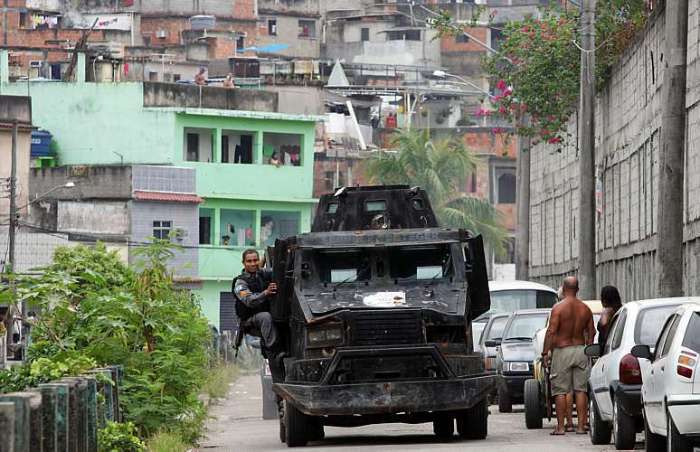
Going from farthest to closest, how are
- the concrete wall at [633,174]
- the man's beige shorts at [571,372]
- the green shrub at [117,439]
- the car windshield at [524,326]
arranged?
1. the concrete wall at [633,174]
2. the car windshield at [524,326]
3. the man's beige shorts at [571,372]
4. the green shrub at [117,439]

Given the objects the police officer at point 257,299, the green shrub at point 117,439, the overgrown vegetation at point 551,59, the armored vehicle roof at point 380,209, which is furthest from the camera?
the overgrown vegetation at point 551,59

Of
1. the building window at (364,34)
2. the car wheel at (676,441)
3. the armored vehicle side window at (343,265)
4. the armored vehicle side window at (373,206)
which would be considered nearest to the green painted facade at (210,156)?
the building window at (364,34)

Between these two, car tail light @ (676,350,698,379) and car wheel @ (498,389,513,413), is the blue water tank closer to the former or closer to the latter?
car wheel @ (498,389,513,413)

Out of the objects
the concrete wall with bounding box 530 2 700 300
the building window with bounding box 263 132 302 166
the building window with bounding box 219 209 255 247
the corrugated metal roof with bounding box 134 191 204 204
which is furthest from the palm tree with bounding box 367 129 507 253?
the concrete wall with bounding box 530 2 700 300

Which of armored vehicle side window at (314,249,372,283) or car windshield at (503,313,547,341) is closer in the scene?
armored vehicle side window at (314,249,372,283)

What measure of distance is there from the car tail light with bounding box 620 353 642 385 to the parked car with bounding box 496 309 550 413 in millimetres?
10308

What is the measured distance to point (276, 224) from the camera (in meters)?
81.2

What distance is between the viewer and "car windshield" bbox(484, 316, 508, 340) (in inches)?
1305

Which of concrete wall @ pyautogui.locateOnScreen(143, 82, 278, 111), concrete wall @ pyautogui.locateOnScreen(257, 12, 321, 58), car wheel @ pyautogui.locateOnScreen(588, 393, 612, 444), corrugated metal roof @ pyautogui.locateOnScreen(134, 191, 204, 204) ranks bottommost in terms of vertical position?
car wheel @ pyautogui.locateOnScreen(588, 393, 612, 444)

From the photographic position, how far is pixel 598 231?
A: 4891 cm

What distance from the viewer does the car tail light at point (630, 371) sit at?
1875 centimetres

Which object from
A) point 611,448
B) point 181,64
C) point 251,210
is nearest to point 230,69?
point 181,64

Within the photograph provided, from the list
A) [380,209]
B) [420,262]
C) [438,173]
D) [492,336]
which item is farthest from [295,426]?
[438,173]

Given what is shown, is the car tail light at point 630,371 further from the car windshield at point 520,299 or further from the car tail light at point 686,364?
the car windshield at point 520,299
